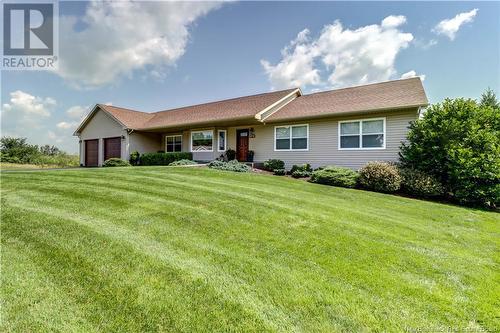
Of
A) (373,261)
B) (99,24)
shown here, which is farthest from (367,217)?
(99,24)

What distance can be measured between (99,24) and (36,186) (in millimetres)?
7411

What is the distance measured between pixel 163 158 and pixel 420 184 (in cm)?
1587

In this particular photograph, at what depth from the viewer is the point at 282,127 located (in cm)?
1620

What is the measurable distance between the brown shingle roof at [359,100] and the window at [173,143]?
8.72 metres

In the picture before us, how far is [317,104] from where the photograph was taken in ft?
52.6

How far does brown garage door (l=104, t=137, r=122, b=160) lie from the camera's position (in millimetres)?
21750

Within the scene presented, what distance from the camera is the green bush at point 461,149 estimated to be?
31.5 ft

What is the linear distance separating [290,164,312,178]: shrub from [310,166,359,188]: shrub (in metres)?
1.41

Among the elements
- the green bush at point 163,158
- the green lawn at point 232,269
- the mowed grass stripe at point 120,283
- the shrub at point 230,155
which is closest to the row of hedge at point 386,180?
the green lawn at point 232,269

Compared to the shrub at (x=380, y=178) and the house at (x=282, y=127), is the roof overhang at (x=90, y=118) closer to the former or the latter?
the house at (x=282, y=127)

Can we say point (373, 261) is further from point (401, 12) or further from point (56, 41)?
point (401, 12)

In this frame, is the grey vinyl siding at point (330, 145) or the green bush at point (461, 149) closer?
the green bush at point (461, 149)

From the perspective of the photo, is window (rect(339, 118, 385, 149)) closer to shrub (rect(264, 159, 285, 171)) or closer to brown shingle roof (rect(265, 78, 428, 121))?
brown shingle roof (rect(265, 78, 428, 121))

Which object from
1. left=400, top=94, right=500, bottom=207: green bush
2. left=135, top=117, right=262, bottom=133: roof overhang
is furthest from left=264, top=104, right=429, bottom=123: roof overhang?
left=135, top=117, right=262, bottom=133: roof overhang
